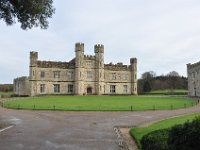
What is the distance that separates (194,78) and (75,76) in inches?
1047

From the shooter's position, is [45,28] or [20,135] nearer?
[20,135]

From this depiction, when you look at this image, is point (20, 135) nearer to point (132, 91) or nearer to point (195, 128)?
point (195, 128)

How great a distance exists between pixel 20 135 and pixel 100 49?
59771 mm

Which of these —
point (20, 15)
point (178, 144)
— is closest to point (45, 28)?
point (20, 15)

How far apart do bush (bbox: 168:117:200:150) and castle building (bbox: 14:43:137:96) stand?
6301 cm

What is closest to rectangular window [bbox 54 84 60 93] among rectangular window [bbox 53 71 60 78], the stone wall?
rectangular window [bbox 53 71 60 78]

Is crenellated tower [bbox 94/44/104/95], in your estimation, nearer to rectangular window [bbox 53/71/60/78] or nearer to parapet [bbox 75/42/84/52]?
parapet [bbox 75/42/84/52]

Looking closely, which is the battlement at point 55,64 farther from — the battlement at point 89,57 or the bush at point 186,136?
the bush at point 186,136

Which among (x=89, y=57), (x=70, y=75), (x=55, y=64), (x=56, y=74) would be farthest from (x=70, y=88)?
(x=89, y=57)

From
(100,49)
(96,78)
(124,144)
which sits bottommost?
(124,144)

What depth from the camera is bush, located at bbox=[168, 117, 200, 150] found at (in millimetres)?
8352

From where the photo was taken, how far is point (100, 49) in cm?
7650

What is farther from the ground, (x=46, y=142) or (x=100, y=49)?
(x=100, y=49)

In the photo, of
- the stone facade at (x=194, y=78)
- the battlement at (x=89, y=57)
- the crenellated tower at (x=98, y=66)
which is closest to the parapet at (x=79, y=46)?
the battlement at (x=89, y=57)
